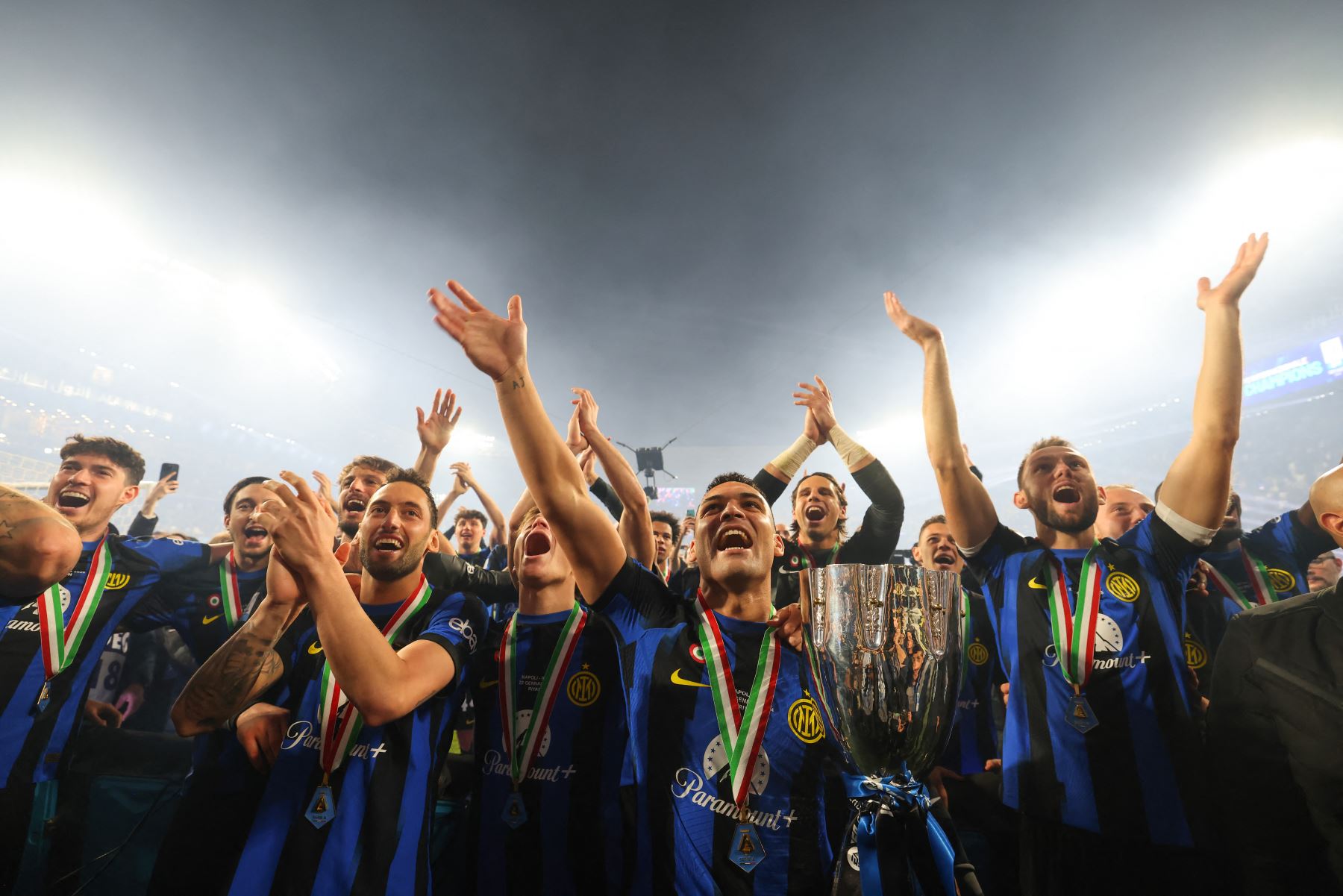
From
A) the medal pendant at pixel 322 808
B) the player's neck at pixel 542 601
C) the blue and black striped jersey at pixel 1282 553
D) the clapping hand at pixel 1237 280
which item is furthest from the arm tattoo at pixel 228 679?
the blue and black striped jersey at pixel 1282 553

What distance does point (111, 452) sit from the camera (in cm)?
371

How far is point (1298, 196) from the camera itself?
12.0 meters

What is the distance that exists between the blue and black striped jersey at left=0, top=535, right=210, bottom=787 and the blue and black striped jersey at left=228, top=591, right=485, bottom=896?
1720mm

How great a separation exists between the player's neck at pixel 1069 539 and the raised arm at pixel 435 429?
3.67 metres

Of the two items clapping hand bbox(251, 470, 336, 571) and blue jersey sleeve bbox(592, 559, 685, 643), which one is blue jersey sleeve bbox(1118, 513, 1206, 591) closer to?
blue jersey sleeve bbox(592, 559, 685, 643)

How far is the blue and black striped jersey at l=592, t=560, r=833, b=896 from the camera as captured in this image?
5.94 ft

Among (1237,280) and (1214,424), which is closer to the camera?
(1214,424)

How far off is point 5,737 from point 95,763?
18.1 inches

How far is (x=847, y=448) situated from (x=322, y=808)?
10.4ft

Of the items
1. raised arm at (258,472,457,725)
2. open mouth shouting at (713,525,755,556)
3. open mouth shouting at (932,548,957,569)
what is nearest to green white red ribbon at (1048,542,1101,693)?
open mouth shouting at (713,525,755,556)

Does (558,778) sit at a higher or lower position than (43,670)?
lower

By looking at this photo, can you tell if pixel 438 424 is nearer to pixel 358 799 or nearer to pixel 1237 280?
pixel 358 799

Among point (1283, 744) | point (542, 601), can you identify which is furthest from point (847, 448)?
point (1283, 744)

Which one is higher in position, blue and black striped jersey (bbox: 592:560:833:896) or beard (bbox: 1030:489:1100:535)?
beard (bbox: 1030:489:1100:535)
